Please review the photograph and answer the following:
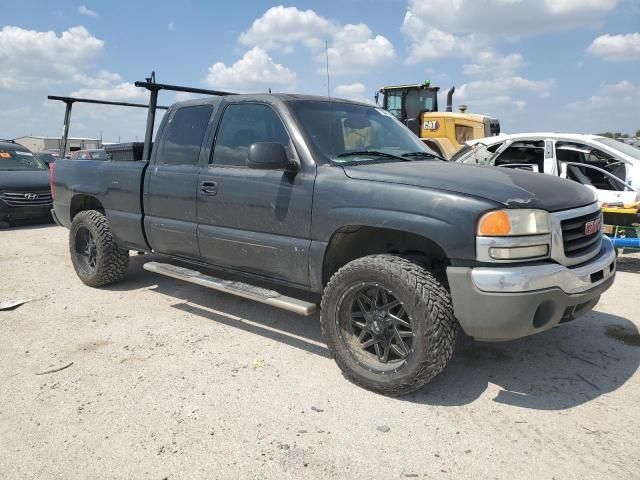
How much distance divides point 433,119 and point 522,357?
35.6ft

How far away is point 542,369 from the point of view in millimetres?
3602

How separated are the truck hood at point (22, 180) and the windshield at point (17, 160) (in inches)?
17.9

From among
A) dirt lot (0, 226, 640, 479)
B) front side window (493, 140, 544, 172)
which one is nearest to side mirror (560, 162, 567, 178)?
front side window (493, 140, 544, 172)

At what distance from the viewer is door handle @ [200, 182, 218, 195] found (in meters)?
4.17

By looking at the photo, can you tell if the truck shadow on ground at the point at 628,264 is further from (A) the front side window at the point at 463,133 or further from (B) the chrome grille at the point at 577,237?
(A) the front side window at the point at 463,133

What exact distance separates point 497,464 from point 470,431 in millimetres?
305

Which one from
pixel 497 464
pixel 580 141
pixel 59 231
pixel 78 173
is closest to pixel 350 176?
pixel 497 464

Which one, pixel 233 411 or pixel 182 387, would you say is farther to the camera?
pixel 182 387

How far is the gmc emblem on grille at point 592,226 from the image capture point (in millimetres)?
3321

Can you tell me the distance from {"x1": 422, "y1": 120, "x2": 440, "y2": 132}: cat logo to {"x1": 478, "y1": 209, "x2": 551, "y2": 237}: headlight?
36.8ft

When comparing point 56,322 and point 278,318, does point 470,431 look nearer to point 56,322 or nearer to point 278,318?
point 278,318

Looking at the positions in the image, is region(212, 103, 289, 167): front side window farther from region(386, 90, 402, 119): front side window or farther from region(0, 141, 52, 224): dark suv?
region(386, 90, 402, 119): front side window

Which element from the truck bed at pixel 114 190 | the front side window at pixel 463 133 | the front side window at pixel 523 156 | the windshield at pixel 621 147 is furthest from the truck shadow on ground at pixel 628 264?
the front side window at pixel 463 133

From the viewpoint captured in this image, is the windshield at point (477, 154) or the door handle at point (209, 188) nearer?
the door handle at point (209, 188)
